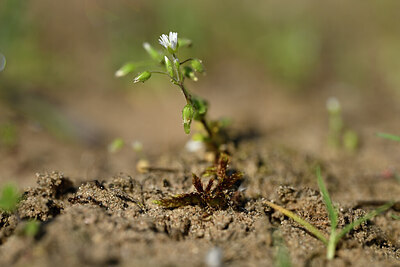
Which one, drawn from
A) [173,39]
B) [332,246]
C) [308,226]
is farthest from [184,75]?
[332,246]

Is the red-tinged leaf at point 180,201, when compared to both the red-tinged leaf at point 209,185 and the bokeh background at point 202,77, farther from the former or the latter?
the bokeh background at point 202,77

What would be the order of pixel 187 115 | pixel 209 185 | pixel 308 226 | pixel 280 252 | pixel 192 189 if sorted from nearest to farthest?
1. pixel 280 252
2. pixel 308 226
3. pixel 209 185
4. pixel 187 115
5. pixel 192 189

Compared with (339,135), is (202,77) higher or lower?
higher

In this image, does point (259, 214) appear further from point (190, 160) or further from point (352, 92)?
point (352, 92)

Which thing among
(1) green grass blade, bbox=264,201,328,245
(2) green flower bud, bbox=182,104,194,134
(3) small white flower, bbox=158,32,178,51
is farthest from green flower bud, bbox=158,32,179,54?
(1) green grass blade, bbox=264,201,328,245

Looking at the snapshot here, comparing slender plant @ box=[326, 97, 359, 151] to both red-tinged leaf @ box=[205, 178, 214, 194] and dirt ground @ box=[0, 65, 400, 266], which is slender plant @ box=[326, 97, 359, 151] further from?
red-tinged leaf @ box=[205, 178, 214, 194]

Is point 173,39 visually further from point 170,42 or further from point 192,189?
point 192,189

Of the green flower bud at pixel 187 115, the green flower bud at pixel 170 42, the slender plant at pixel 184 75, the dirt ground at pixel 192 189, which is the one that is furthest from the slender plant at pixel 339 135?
the green flower bud at pixel 170 42

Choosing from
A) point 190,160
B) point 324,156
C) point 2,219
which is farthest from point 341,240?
point 2,219
